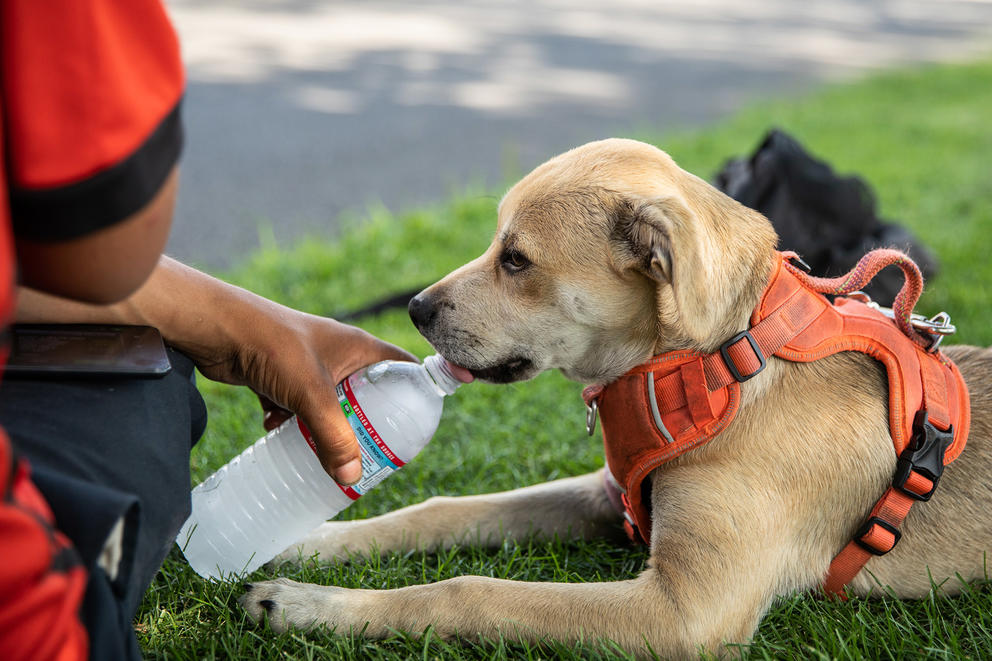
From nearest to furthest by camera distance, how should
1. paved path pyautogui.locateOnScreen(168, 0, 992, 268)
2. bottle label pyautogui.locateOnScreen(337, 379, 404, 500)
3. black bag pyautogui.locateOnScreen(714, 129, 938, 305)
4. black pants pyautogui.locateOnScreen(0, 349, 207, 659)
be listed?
1. black pants pyautogui.locateOnScreen(0, 349, 207, 659)
2. bottle label pyautogui.locateOnScreen(337, 379, 404, 500)
3. black bag pyautogui.locateOnScreen(714, 129, 938, 305)
4. paved path pyautogui.locateOnScreen(168, 0, 992, 268)

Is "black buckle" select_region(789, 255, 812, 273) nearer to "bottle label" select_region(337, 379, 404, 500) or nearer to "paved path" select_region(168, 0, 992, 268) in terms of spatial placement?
"bottle label" select_region(337, 379, 404, 500)

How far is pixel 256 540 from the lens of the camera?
9.14 ft

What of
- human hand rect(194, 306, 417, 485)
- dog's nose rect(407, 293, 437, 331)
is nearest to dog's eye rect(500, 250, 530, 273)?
dog's nose rect(407, 293, 437, 331)

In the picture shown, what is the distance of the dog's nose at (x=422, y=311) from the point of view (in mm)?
2635

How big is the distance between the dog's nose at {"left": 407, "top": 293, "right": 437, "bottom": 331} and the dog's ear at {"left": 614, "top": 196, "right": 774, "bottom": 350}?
0.57 m

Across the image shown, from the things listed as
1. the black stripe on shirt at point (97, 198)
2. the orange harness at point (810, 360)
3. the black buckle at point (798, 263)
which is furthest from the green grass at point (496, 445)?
the black stripe on shirt at point (97, 198)

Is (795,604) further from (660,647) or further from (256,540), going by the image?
(256,540)

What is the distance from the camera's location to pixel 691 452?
2.35m

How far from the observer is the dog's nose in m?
2.63

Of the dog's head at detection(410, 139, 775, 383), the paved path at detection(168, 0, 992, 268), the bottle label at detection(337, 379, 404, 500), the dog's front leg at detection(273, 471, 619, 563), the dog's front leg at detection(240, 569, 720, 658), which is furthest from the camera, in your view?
the paved path at detection(168, 0, 992, 268)

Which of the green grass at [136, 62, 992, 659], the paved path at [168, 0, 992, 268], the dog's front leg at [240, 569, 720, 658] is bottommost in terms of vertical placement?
the paved path at [168, 0, 992, 268]

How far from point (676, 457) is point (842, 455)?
0.43 meters

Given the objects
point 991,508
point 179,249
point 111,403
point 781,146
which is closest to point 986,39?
point 781,146

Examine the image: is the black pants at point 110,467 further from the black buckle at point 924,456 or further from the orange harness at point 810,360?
the black buckle at point 924,456
